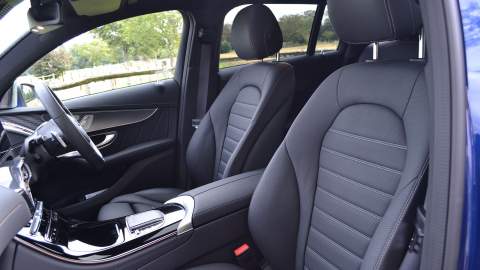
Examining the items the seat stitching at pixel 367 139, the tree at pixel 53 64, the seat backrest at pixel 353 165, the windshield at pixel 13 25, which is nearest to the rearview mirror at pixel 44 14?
the windshield at pixel 13 25

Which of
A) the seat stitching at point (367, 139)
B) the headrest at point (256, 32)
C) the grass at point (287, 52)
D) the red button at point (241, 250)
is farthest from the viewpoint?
the grass at point (287, 52)

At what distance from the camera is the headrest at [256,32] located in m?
2.04

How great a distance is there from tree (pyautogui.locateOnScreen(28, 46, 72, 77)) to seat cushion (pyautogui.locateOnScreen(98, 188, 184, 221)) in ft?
2.37

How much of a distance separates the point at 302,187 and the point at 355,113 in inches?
11.4

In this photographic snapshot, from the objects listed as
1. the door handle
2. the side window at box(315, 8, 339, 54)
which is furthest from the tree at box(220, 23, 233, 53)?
the side window at box(315, 8, 339, 54)

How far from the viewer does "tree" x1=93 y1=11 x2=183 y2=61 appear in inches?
90.0

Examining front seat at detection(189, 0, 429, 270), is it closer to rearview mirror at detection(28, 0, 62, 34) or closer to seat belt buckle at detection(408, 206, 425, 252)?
seat belt buckle at detection(408, 206, 425, 252)

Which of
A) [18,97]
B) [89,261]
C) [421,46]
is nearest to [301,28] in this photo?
[18,97]

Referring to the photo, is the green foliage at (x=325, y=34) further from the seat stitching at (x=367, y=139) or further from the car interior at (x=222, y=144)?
the seat stitching at (x=367, y=139)

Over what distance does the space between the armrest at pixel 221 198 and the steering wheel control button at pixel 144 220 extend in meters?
0.12

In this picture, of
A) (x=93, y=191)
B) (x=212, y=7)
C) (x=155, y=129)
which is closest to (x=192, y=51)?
(x=212, y=7)

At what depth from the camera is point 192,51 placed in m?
2.67

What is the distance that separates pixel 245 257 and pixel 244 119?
2.48ft

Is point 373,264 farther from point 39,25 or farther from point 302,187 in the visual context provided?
point 39,25
